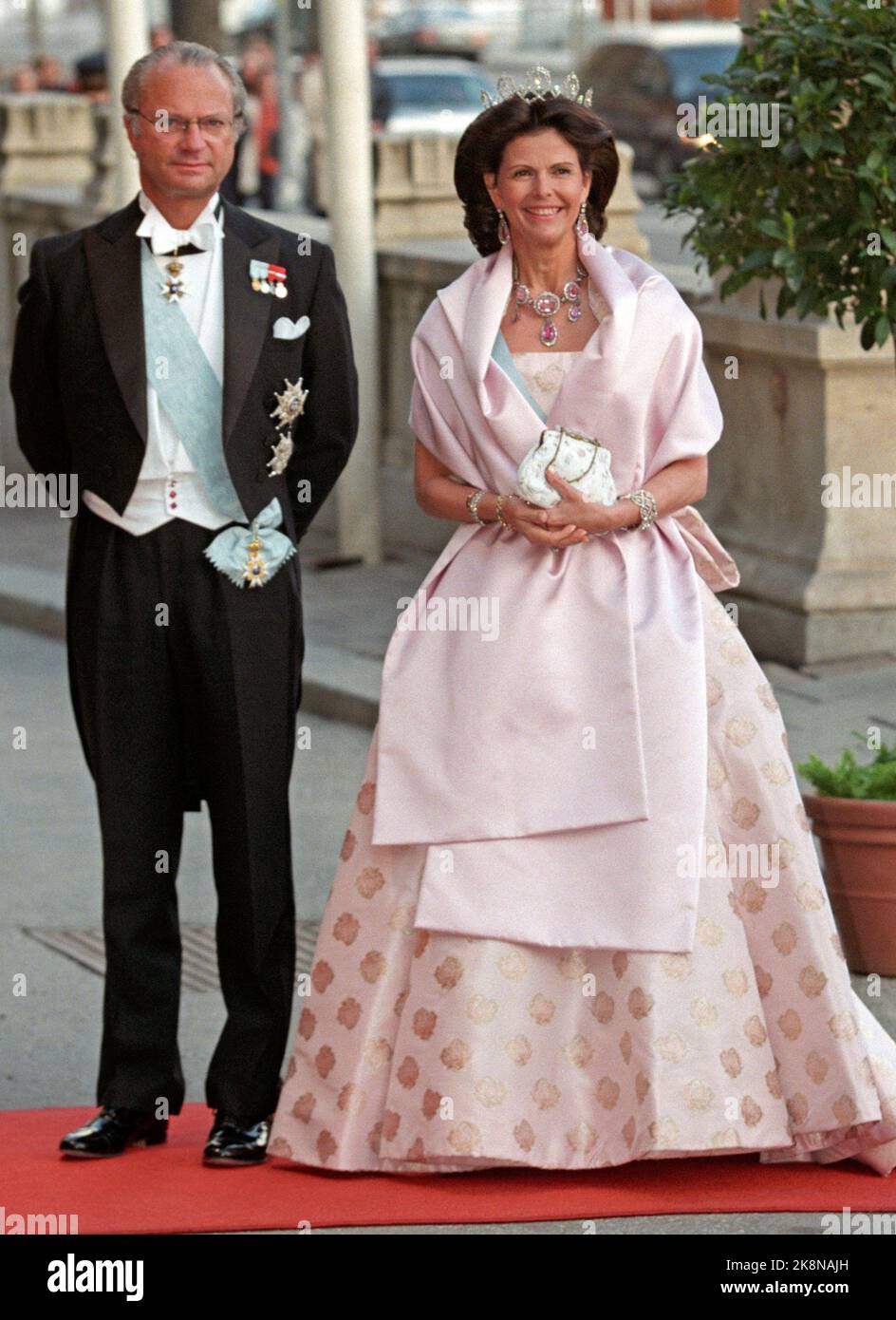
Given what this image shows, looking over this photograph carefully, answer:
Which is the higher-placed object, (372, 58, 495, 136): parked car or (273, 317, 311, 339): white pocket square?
(372, 58, 495, 136): parked car

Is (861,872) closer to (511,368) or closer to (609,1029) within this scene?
(609,1029)

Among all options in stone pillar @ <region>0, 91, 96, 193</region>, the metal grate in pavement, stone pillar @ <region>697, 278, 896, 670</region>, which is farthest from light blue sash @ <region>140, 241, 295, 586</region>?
stone pillar @ <region>0, 91, 96, 193</region>

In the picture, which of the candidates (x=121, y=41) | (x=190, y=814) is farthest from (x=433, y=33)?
(x=190, y=814)

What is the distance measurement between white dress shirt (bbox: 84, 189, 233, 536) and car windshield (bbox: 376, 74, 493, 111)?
2945 centimetres

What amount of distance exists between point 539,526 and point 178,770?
0.85 m

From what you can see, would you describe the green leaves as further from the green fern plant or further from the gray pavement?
the gray pavement

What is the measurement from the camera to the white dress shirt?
4.86 meters

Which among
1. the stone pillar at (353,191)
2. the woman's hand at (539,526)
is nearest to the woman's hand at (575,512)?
the woman's hand at (539,526)

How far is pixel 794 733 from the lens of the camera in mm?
8656

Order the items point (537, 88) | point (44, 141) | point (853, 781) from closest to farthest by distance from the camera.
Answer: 1. point (537, 88)
2. point (853, 781)
3. point (44, 141)

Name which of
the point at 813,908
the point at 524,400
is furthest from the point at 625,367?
the point at 813,908

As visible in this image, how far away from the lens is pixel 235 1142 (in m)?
5.00

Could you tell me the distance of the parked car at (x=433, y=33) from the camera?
47.5 metres
